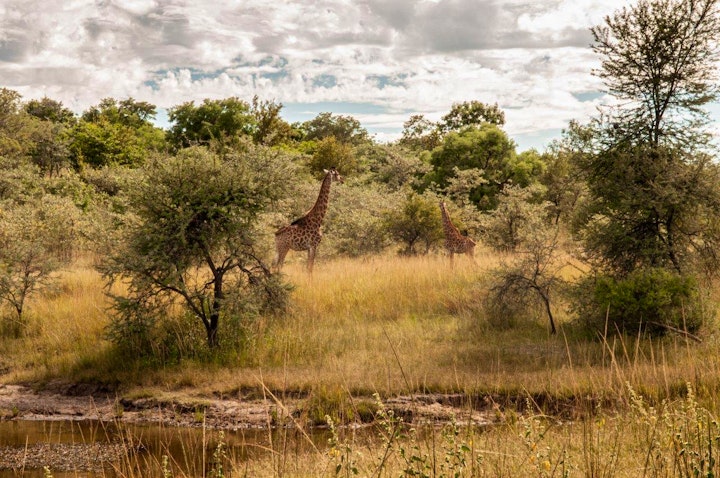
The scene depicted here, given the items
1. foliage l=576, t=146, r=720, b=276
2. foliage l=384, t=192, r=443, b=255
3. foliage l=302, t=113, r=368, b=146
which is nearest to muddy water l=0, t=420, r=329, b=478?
foliage l=576, t=146, r=720, b=276

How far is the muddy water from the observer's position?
7.27m

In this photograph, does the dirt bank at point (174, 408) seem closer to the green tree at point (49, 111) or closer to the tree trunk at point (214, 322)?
the tree trunk at point (214, 322)

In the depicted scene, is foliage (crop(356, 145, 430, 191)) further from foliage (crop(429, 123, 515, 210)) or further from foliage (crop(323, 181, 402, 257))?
foliage (crop(323, 181, 402, 257))

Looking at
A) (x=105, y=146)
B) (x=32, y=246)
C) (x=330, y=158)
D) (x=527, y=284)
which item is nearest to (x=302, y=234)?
(x=32, y=246)

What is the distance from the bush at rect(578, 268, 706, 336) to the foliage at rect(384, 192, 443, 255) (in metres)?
9.91

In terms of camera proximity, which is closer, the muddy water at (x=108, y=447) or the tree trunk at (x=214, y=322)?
the muddy water at (x=108, y=447)

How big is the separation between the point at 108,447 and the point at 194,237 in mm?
3851

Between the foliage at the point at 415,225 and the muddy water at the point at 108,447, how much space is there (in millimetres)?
12855

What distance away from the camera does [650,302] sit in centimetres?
1034

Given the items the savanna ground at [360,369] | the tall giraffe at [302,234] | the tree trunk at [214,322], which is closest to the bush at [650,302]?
the savanna ground at [360,369]

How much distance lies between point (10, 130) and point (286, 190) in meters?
31.5

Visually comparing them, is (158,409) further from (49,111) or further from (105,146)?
(49,111)

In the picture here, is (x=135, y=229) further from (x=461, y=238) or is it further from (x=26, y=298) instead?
(x=461, y=238)

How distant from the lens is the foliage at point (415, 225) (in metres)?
20.6
